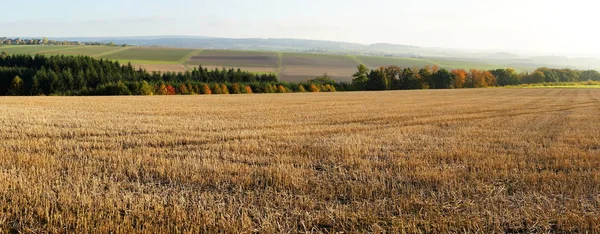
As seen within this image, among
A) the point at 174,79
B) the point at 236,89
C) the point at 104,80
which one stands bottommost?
A: the point at 236,89

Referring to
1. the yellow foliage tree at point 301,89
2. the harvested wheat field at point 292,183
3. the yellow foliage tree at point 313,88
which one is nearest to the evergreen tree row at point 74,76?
the yellow foliage tree at point 301,89

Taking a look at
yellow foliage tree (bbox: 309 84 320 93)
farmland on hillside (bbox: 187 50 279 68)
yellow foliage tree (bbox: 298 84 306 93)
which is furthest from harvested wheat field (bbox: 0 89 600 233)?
farmland on hillside (bbox: 187 50 279 68)

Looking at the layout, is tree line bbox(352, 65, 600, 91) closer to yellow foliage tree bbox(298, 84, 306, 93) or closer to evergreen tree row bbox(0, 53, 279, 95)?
yellow foliage tree bbox(298, 84, 306, 93)

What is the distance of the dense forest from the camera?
250 ft

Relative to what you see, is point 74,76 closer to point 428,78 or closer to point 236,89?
point 236,89

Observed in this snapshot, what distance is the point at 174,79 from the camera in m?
94.4

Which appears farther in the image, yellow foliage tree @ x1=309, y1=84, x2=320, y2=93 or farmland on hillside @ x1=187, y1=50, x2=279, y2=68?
farmland on hillside @ x1=187, y1=50, x2=279, y2=68

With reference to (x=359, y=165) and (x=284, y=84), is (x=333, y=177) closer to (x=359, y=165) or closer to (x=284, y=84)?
(x=359, y=165)

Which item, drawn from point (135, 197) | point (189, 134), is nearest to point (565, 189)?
point (135, 197)

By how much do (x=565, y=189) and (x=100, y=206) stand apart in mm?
7613

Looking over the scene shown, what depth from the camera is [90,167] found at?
8383 mm

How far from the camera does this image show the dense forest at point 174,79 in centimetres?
7606

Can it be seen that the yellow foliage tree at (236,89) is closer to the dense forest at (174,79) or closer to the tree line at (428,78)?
the dense forest at (174,79)

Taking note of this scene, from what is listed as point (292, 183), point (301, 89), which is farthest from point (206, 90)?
point (292, 183)
